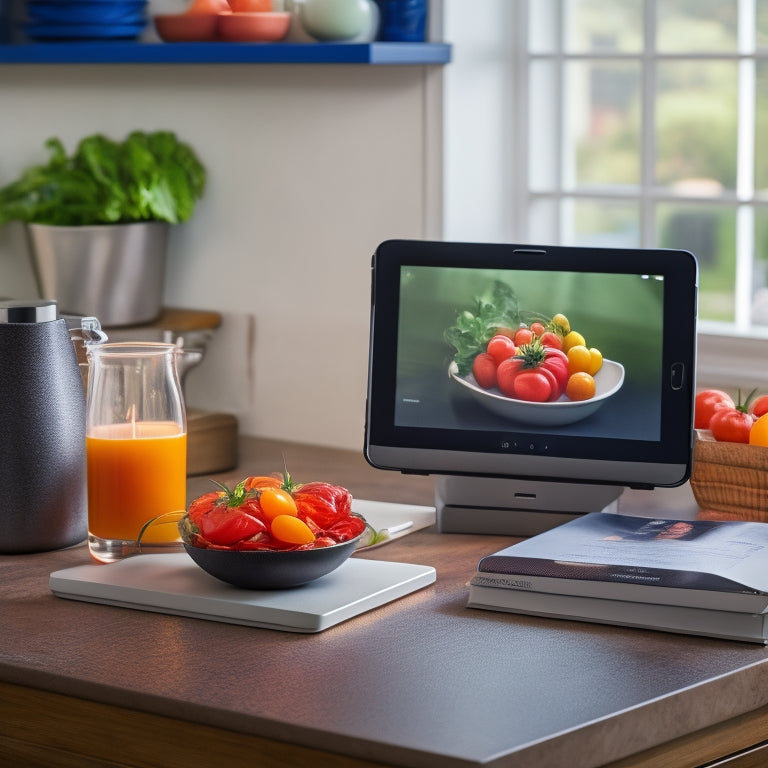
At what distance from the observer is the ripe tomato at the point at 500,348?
5.47 ft

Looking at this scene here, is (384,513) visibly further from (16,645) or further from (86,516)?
(16,645)

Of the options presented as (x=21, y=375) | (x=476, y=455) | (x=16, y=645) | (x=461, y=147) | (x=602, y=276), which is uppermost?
(x=461, y=147)

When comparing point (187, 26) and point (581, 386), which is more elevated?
point (187, 26)

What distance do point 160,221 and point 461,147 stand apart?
603 mm

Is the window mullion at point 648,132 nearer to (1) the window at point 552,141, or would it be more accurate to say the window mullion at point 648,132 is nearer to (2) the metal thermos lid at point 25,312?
(1) the window at point 552,141

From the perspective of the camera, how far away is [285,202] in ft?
8.62

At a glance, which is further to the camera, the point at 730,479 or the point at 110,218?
the point at 110,218

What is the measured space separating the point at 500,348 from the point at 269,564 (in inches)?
17.5

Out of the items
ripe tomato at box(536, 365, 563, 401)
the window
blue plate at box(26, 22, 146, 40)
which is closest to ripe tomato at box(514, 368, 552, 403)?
ripe tomato at box(536, 365, 563, 401)

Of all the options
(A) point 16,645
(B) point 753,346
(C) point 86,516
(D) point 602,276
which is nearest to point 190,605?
(A) point 16,645

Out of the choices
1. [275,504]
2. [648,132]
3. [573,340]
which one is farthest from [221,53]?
[275,504]

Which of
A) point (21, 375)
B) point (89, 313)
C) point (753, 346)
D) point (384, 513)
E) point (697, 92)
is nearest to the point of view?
point (21, 375)

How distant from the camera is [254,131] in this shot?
2637 millimetres

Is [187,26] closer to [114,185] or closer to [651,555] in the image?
[114,185]
